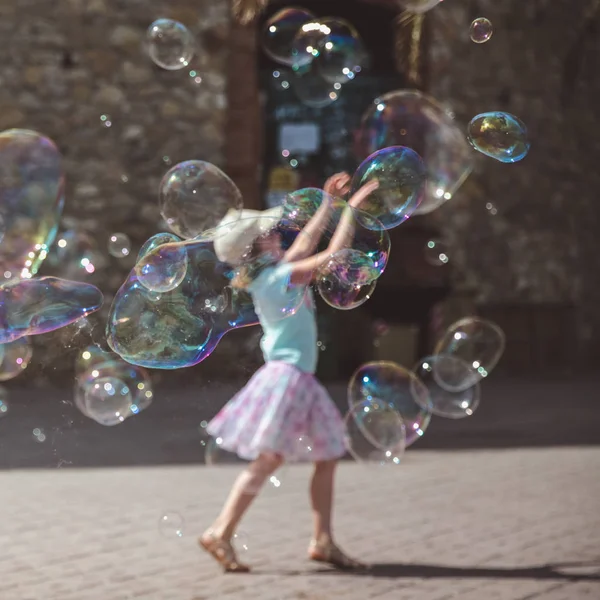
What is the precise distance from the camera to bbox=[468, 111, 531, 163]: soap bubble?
505 cm

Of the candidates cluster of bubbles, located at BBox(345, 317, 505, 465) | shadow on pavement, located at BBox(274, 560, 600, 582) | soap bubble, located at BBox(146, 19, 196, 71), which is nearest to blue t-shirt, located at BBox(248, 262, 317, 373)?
cluster of bubbles, located at BBox(345, 317, 505, 465)

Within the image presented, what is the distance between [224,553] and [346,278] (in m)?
1.09

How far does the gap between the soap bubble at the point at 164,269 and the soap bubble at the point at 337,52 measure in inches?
72.1

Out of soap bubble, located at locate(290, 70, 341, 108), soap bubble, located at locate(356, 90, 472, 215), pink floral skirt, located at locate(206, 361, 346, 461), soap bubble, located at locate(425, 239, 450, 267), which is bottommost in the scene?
soap bubble, located at locate(425, 239, 450, 267)

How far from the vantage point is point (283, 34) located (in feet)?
19.4

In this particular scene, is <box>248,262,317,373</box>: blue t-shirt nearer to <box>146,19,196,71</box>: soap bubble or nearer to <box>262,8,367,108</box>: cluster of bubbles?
<box>262,8,367,108</box>: cluster of bubbles

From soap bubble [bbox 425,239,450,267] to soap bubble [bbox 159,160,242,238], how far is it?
7.80m

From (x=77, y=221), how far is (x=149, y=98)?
1.33 metres

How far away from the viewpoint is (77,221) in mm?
11477

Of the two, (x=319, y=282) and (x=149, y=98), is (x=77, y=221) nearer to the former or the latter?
(x=149, y=98)

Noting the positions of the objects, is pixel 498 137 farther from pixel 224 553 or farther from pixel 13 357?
pixel 13 357

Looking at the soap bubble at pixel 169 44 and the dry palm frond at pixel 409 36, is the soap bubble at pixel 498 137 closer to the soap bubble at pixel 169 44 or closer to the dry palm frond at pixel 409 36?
the soap bubble at pixel 169 44

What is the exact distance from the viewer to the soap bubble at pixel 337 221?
434 centimetres

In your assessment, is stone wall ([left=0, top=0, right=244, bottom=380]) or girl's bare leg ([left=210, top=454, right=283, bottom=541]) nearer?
girl's bare leg ([left=210, top=454, right=283, bottom=541])
